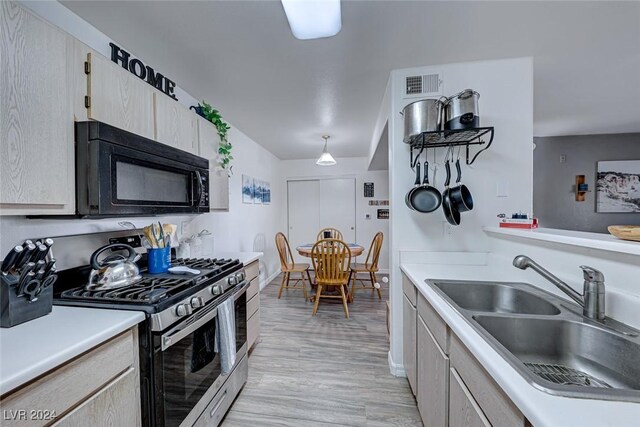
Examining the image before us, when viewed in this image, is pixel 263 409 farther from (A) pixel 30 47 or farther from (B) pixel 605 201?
Result: (B) pixel 605 201

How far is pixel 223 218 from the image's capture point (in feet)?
9.62

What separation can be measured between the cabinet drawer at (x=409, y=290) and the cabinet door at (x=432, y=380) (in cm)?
16

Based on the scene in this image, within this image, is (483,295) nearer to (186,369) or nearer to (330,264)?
(186,369)

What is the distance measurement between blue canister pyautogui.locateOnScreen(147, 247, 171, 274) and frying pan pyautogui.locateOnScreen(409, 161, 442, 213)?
169 cm

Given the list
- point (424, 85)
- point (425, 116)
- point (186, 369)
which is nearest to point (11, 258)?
point (186, 369)

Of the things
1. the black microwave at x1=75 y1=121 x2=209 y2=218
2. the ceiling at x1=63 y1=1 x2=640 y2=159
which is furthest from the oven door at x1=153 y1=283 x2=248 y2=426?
the ceiling at x1=63 y1=1 x2=640 y2=159

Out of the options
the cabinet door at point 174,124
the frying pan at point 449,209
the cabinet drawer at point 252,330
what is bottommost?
the cabinet drawer at point 252,330

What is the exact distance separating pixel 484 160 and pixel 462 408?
5.33 feet

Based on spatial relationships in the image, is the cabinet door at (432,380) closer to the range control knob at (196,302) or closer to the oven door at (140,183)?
the range control knob at (196,302)

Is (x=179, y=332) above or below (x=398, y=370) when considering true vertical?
above

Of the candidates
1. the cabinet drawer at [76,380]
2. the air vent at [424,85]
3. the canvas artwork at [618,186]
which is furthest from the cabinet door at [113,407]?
the canvas artwork at [618,186]

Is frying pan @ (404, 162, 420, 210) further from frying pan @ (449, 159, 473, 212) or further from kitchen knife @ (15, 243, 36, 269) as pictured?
kitchen knife @ (15, 243, 36, 269)

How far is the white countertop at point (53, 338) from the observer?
648mm

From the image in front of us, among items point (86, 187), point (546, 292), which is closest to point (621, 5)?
point (546, 292)
